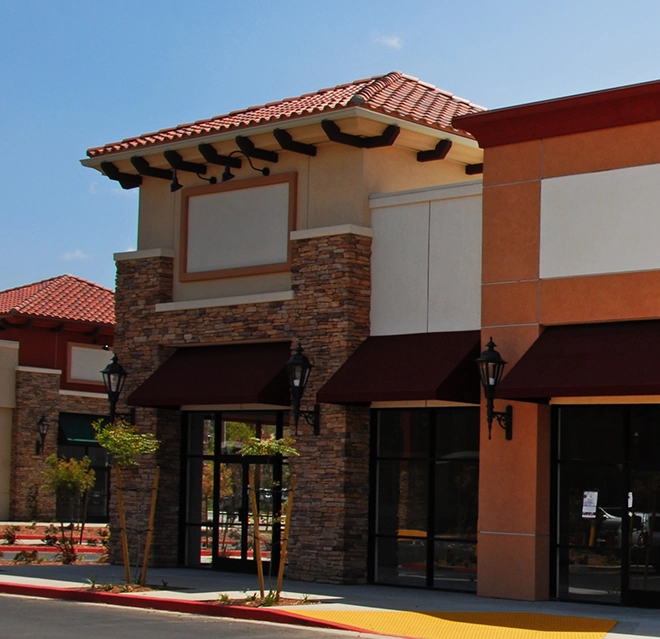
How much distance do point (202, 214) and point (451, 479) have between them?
7.27 meters

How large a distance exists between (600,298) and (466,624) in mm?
5197

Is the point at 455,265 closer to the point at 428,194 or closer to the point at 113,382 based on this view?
the point at 428,194

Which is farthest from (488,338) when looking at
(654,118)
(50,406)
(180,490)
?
(50,406)

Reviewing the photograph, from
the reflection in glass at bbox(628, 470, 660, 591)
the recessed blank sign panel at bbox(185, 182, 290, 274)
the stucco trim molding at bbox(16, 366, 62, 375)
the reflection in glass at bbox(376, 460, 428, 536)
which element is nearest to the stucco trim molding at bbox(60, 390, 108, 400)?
the stucco trim molding at bbox(16, 366, 62, 375)

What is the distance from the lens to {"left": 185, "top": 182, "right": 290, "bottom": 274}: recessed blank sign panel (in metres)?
22.1

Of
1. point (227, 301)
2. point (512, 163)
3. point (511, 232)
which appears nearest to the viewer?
point (511, 232)

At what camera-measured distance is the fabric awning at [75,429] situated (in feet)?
123

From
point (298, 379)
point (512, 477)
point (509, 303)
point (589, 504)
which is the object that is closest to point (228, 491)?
point (298, 379)

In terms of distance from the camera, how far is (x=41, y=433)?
120ft

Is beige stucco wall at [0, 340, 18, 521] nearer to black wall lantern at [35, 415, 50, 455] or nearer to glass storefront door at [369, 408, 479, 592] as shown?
black wall lantern at [35, 415, 50, 455]

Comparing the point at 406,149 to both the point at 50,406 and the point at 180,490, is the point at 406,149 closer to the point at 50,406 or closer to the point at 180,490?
the point at 180,490

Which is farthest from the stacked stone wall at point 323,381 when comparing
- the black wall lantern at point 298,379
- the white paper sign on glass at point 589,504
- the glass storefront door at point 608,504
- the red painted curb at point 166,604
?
the white paper sign on glass at point 589,504

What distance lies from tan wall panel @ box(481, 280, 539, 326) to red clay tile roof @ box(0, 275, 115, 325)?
2061 centimetres

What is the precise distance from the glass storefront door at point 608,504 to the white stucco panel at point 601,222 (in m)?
2.09
